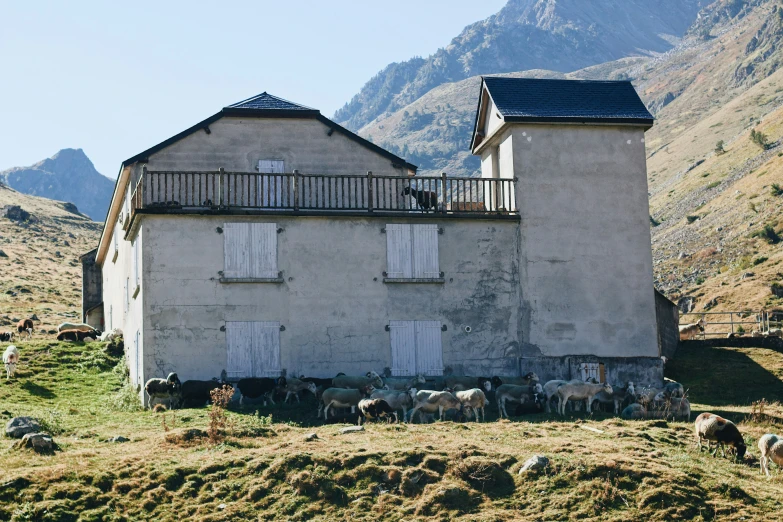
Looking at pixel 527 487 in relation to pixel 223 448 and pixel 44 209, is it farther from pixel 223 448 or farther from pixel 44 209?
pixel 44 209

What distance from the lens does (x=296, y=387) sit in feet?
109

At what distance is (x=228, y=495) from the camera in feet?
75.1

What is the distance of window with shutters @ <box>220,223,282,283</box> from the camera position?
35.2m

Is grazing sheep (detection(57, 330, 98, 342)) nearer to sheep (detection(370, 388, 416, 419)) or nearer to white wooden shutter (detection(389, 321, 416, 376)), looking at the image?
white wooden shutter (detection(389, 321, 416, 376))

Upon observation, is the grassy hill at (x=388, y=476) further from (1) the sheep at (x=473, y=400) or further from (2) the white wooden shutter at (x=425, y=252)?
(2) the white wooden shutter at (x=425, y=252)

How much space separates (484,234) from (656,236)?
7053 centimetres

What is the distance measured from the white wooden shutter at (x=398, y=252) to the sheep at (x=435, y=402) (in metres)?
6.99

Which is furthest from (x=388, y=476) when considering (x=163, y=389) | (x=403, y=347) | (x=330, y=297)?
(x=330, y=297)

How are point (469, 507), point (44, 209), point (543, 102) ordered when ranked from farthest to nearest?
1. point (44, 209)
2. point (543, 102)
3. point (469, 507)

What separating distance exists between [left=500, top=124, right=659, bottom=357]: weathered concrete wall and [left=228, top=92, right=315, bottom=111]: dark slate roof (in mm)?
7758

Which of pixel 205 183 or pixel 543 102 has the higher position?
pixel 543 102

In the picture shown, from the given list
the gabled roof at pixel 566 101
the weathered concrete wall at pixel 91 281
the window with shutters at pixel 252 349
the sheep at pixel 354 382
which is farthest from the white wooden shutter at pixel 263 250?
the weathered concrete wall at pixel 91 281

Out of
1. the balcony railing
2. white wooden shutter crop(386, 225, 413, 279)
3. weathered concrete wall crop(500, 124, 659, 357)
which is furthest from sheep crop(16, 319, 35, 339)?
weathered concrete wall crop(500, 124, 659, 357)

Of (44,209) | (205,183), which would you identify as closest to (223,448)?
(205,183)
